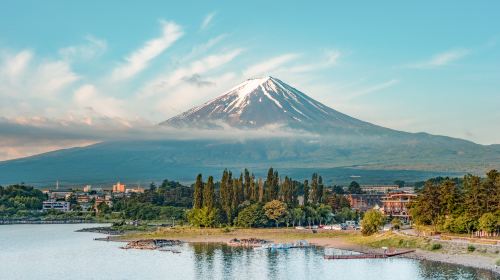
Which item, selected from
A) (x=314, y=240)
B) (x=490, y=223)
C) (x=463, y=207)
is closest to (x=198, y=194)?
(x=314, y=240)

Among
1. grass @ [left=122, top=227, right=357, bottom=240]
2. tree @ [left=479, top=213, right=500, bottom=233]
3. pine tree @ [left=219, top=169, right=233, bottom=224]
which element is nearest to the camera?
tree @ [left=479, top=213, right=500, bottom=233]

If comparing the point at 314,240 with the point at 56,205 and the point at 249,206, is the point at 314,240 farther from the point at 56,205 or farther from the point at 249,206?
the point at 56,205

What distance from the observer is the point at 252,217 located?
98188 mm

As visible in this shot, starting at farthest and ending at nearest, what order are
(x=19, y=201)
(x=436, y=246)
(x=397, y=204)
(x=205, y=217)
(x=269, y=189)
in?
(x=19, y=201), (x=397, y=204), (x=269, y=189), (x=205, y=217), (x=436, y=246)

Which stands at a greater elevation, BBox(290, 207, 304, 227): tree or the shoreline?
BBox(290, 207, 304, 227): tree

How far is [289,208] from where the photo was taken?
103188 mm

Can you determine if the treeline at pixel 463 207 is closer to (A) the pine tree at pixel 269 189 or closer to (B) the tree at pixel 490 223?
(B) the tree at pixel 490 223

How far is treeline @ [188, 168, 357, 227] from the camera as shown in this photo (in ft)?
327

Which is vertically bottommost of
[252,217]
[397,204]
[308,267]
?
[308,267]

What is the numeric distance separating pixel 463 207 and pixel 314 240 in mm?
16829

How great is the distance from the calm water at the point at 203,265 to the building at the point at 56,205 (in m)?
92.6

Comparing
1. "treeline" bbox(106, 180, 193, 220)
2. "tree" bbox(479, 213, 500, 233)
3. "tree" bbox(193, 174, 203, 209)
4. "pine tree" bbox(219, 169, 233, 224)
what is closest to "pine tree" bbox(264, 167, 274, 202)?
"pine tree" bbox(219, 169, 233, 224)

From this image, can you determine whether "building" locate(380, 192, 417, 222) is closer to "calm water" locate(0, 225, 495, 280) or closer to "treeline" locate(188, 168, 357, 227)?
"treeline" locate(188, 168, 357, 227)

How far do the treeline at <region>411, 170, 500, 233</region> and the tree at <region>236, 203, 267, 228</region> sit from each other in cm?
2006
